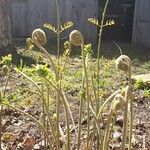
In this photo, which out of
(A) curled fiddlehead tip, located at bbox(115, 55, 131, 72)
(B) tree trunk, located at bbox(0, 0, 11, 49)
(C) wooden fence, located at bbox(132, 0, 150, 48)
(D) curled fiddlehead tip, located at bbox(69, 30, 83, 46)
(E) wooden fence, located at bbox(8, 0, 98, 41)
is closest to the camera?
(A) curled fiddlehead tip, located at bbox(115, 55, 131, 72)

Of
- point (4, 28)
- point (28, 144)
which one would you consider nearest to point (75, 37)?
point (28, 144)

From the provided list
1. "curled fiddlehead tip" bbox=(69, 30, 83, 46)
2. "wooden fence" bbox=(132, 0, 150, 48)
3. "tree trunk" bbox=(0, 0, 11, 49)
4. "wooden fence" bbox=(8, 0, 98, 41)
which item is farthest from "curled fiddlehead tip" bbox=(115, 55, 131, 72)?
"wooden fence" bbox=(8, 0, 98, 41)

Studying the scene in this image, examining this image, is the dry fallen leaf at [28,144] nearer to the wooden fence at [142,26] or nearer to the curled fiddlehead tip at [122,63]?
the curled fiddlehead tip at [122,63]

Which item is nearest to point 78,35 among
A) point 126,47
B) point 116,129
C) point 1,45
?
point 116,129

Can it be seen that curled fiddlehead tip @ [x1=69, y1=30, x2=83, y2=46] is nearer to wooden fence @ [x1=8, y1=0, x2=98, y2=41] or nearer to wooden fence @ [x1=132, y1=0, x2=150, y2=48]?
wooden fence @ [x1=132, y1=0, x2=150, y2=48]

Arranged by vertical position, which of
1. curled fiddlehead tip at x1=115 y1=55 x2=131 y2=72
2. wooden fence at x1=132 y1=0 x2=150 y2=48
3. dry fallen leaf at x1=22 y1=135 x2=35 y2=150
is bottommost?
wooden fence at x1=132 y1=0 x2=150 y2=48

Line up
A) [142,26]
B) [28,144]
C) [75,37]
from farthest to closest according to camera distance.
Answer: [142,26] → [28,144] → [75,37]

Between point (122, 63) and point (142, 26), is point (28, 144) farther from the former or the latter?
point (142, 26)

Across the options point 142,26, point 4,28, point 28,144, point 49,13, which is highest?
point 28,144
